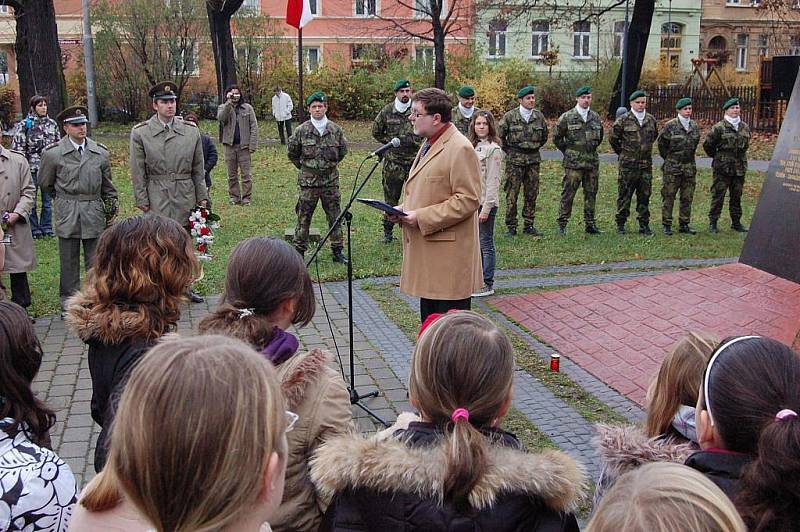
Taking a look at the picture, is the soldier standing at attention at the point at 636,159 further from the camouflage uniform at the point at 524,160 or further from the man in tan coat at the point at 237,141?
the man in tan coat at the point at 237,141

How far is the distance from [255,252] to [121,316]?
59cm

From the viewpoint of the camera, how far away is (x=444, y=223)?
19.0ft

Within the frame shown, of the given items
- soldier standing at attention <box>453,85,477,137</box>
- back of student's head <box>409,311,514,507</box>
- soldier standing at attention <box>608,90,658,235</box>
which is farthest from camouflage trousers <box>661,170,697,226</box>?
back of student's head <box>409,311,514,507</box>

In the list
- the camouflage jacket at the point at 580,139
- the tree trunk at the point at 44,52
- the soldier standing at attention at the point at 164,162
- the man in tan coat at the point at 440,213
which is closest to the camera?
the man in tan coat at the point at 440,213

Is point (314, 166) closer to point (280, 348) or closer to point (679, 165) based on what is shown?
point (679, 165)

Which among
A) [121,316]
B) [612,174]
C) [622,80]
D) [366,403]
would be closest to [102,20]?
[622,80]

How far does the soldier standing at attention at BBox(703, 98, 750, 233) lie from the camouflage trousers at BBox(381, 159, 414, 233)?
4.60 metres

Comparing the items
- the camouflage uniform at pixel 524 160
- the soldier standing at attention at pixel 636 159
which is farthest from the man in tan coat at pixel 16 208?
the soldier standing at attention at pixel 636 159

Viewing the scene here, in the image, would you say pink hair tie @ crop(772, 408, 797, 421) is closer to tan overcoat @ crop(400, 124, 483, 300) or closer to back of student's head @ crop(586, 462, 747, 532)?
back of student's head @ crop(586, 462, 747, 532)

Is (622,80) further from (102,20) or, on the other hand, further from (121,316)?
(121,316)

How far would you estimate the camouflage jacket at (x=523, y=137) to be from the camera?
12.1 m

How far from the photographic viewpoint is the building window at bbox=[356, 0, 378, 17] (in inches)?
1688

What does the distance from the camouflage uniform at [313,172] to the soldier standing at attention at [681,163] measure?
4.98 m

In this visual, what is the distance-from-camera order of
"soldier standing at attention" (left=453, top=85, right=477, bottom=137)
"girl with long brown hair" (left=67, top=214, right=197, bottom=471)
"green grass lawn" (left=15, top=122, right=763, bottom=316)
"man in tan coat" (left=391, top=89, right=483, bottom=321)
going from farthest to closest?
1. "soldier standing at attention" (left=453, top=85, right=477, bottom=137)
2. "green grass lawn" (left=15, top=122, right=763, bottom=316)
3. "man in tan coat" (left=391, top=89, right=483, bottom=321)
4. "girl with long brown hair" (left=67, top=214, right=197, bottom=471)
